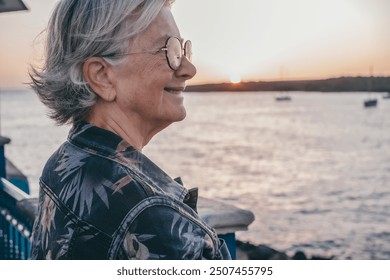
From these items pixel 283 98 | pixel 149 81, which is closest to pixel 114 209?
pixel 149 81

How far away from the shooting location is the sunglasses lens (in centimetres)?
113

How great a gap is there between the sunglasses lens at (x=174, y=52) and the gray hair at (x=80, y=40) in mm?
65

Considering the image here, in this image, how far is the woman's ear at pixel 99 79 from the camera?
111cm

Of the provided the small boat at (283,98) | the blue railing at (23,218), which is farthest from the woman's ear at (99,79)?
the small boat at (283,98)

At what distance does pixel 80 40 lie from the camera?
1092mm

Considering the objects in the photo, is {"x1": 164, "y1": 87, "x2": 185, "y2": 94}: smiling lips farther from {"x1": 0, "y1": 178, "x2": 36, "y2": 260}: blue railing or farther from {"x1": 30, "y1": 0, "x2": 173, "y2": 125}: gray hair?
{"x1": 0, "y1": 178, "x2": 36, "y2": 260}: blue railing

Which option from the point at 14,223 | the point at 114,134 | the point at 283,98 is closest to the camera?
the point at 114,134

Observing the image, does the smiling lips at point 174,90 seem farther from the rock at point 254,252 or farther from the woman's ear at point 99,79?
the rock at point 254,252

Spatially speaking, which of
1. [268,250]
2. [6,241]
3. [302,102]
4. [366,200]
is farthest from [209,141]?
[302,102]

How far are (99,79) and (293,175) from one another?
2755 cm

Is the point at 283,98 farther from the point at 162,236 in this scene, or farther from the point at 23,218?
the point at 162,236

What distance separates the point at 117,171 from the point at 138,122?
0.57 ft

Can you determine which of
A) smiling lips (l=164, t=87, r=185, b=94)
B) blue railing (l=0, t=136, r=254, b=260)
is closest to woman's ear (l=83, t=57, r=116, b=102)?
smiling lips (l=164, t=87, r=185, b=94)

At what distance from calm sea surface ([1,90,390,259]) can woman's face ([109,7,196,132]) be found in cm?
24
